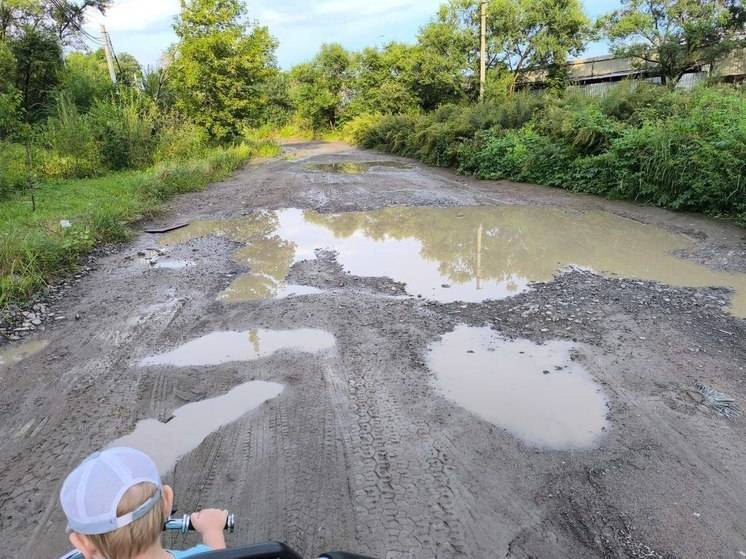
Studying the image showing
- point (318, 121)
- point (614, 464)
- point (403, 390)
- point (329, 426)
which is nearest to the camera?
point (614, 464)

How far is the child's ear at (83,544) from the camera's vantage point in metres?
1.20

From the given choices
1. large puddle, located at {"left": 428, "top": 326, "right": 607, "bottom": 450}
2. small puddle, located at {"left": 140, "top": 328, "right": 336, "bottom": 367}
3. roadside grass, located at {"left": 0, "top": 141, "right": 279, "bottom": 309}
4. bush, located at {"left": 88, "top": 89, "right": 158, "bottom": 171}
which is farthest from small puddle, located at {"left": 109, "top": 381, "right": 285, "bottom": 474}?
bush, located at {"left": 88, "top": 89, "right": 158, "bottom": 171}

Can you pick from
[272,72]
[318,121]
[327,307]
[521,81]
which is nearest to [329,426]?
[327,307]

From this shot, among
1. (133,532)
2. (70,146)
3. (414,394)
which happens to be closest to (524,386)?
(414,394)

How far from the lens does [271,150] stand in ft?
78.8

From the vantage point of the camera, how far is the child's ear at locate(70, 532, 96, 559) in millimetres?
1200

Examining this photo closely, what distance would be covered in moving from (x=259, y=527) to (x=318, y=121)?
39.3 meters

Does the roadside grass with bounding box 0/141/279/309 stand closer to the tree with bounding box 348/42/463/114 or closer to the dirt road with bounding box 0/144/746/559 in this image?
the dirt road with bounding box 0/144/746/559

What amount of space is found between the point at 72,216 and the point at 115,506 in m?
8.77

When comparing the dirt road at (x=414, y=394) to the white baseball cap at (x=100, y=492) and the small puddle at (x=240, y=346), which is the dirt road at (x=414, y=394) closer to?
the small puddle at (x=240, y=346)

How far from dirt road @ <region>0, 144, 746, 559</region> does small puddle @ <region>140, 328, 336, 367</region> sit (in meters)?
0.03

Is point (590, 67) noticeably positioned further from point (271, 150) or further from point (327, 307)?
point (327, 307)

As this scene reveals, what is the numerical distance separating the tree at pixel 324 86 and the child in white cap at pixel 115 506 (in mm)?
38523

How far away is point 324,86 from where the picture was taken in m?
37.7
